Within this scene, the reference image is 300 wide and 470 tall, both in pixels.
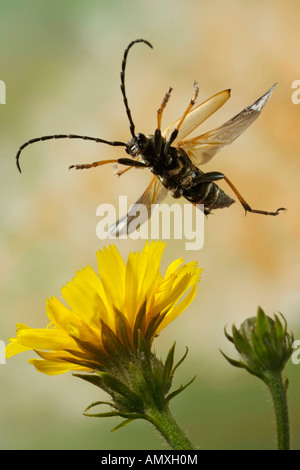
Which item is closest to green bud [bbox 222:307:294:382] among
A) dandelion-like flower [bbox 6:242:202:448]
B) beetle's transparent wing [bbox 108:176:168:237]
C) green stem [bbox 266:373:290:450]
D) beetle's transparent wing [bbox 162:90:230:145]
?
green stem [bbox 266:373:290:450]

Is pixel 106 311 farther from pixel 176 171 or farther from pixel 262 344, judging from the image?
pixel 176 171

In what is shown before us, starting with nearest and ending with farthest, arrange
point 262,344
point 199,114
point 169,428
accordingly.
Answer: point 169,428
point 262,344
point 199,114

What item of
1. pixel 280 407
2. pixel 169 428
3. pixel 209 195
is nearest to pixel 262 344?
pixel 280 407

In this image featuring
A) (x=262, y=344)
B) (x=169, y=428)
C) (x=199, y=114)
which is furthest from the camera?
(x=199, y=114)

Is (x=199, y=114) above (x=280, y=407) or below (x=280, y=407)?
above

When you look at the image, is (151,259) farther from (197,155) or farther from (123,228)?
(197,155)

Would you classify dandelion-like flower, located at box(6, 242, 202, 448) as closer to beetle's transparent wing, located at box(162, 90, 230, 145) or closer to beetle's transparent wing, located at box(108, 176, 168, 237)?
beetle's transparent wing, located at box(108, 176, 168, 237)

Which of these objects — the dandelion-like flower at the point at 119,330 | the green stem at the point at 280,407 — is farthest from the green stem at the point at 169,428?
the green stem at the point at 280,407

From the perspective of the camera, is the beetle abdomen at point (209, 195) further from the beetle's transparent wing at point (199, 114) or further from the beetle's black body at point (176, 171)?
the beetle's transparent wing at point (199, 114)
